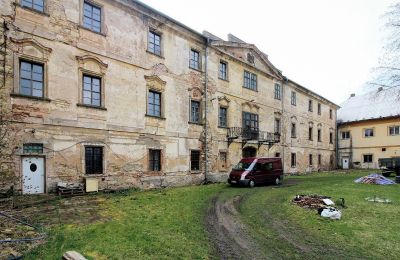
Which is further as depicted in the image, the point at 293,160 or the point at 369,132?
the point at 369,132

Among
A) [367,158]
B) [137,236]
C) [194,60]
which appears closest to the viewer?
[137,236]

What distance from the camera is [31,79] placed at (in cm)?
1273

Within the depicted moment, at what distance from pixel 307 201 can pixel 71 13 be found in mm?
14051

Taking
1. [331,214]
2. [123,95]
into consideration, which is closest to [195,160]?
[123,95]

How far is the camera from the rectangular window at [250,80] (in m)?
25.3

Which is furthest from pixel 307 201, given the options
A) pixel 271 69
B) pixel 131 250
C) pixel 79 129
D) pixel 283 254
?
pixel 271 69

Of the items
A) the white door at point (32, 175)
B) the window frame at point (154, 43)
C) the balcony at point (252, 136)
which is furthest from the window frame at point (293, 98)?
the white door at point (32, 175)

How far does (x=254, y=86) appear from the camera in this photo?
26.4 meters

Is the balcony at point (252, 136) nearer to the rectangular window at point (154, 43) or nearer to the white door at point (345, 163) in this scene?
the rectangular window at point (154, 43)

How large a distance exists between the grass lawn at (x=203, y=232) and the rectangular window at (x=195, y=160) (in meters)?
7.75

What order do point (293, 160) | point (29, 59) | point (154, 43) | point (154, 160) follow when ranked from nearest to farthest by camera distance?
point (29, 59), point (154, 160), point (154, 43), point (293, 160)

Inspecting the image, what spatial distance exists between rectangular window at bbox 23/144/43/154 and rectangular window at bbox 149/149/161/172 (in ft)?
20.6

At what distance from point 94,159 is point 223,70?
12830 mm

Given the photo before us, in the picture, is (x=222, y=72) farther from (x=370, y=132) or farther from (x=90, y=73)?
(x=370, y=132)
